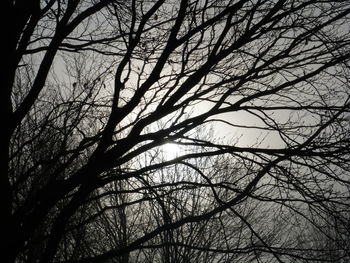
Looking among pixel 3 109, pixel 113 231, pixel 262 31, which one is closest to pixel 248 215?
pixel 113 231

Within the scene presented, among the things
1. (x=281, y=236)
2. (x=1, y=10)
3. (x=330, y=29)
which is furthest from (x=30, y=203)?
(x=281, y=236)

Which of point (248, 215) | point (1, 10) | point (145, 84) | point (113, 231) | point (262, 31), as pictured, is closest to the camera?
point (145, 84)

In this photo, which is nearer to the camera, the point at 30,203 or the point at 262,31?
the point at 30,203

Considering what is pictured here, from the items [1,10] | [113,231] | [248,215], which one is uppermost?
[248,215]

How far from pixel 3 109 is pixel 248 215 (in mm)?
10915

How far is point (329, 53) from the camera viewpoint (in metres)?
2.91

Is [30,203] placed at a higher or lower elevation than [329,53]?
lower

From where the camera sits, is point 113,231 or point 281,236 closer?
point 113,231

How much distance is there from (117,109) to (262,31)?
1.57 m

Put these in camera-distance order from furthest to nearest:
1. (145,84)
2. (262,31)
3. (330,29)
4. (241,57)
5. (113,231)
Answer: (113,231) → (241,57) → (330,29) → (262,31) → (145,84)

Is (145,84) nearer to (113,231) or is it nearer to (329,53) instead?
(329,53)

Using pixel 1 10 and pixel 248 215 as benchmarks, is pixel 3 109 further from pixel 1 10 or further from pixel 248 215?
pixel 248 215

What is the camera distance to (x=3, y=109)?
2383mm

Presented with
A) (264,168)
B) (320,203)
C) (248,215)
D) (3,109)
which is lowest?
(320,203)
